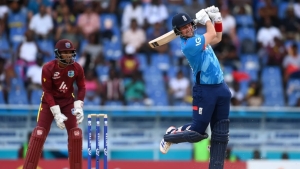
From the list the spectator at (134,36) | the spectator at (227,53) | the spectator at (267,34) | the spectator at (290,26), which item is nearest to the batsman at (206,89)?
the spectator at (227,53)

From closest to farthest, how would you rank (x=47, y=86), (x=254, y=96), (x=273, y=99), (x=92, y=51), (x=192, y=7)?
(x=47, y=86) → (x=254, y=96) → (x=273, y=99) → (x=92, y=51) → (x=192, y=7)

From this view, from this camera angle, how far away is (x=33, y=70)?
1603 centimetres

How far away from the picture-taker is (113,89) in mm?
15758

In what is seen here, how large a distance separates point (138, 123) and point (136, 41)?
3.02 m

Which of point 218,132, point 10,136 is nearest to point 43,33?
point 10,136

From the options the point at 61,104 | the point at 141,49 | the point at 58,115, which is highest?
the point at 141,49

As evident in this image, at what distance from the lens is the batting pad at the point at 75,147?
10688 mm

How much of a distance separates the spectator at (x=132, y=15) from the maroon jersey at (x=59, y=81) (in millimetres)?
6846

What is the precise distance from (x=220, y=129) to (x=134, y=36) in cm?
737

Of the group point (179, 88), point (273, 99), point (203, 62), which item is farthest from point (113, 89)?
point (203, 62)

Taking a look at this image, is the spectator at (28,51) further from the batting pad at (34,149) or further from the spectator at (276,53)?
the batting pad at (34,149)

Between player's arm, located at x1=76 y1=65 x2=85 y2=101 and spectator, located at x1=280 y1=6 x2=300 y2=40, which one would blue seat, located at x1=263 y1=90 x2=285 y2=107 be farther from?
player's arm, located at x1=76 y1=65 x2=85 y2=101

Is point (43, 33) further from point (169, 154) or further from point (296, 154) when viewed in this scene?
point (296, 154)

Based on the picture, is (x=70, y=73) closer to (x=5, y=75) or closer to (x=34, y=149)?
(x=34, y=149)
